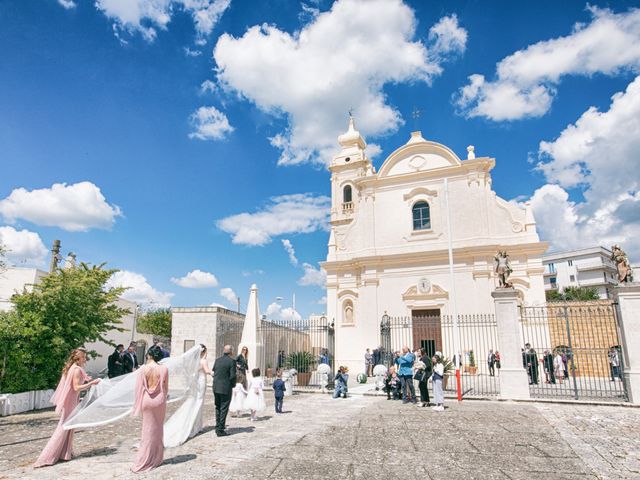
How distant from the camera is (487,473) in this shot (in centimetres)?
534

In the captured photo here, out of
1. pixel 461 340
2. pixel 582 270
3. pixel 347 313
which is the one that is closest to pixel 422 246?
pixel 347 313

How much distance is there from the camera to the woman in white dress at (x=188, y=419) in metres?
7.07

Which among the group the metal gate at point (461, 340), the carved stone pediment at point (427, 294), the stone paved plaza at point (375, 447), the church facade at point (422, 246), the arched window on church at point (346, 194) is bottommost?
the stone paved plaza at point (375, 447)

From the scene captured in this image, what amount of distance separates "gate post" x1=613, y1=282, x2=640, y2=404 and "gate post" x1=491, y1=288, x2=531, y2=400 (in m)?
2.48

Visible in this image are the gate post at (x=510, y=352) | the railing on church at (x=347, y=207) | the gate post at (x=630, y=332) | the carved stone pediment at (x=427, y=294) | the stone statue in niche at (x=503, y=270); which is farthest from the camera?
the railing on church at (x=347, y=207)

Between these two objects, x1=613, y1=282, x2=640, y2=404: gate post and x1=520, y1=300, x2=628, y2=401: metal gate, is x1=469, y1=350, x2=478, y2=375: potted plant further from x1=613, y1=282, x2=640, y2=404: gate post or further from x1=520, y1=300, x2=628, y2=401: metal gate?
x1=613, y1=282, x2=640, y2=404: gate post

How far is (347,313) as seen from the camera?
→ 25094 millimetres

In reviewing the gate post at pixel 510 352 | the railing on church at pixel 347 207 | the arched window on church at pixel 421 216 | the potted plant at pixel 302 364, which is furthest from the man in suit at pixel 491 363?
the railing on church at pixel 347 207

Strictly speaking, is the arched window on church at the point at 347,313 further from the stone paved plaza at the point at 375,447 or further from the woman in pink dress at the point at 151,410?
the woman in pink dress at the point at 151,410

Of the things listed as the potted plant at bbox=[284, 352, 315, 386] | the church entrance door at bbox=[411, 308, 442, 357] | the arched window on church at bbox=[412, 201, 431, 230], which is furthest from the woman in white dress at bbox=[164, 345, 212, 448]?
the arched window on church at bbox=[412, 201, 431, 230]

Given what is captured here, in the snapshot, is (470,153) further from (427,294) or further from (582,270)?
(582,270)

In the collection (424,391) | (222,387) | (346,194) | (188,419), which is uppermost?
(346,194)

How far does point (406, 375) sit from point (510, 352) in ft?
10.4

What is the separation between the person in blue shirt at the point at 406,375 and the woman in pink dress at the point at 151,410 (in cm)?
767
